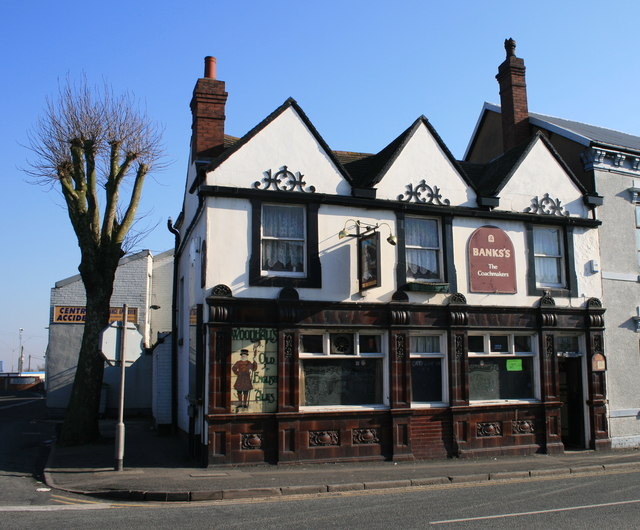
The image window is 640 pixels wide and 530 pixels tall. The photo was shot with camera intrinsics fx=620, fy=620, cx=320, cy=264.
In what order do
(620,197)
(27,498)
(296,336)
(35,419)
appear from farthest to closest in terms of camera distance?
(35,419) → (620,197) → (296,336) → (27,498)

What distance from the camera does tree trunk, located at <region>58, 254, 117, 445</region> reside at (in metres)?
16.0

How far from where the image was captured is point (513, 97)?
64.5 feet

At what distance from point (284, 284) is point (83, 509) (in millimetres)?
6291

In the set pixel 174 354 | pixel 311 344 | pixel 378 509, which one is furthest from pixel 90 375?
pixel 378 509

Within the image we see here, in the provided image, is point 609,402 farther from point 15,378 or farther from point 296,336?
point 15,378

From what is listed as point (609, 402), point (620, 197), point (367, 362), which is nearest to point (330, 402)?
point (367, 362)

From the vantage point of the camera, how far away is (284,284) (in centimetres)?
1402

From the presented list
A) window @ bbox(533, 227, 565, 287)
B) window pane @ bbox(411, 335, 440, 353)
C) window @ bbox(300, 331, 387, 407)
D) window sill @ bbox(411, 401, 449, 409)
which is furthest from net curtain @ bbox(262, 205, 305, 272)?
window @ bbox(533, 227, 565, 287)

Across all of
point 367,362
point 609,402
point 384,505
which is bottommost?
point 384,505

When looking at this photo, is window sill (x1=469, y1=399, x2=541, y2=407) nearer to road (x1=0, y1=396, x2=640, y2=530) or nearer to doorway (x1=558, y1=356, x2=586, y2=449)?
doorway (x1=558, y1=356, x2=586, y2=449)

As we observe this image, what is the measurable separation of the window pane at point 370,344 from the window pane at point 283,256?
2.24 m

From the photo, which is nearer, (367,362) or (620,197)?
(367,362)

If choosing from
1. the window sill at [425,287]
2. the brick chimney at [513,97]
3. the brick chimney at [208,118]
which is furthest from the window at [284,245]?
the brick chimney at [513,97]

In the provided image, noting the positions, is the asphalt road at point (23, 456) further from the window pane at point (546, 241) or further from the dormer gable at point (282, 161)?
the window pane at point (546, 241)
